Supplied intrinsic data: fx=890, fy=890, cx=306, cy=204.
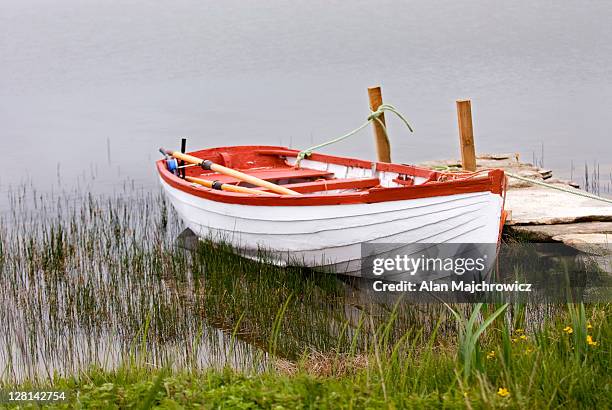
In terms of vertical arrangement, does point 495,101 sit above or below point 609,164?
above

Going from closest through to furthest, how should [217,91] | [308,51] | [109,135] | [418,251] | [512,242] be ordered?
[418,251] → [512,242] → [109,135] → [217,91] → [308,51]

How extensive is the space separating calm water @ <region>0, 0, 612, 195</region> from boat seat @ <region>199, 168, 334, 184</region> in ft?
12.3

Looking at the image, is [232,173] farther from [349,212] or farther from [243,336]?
[243,336]

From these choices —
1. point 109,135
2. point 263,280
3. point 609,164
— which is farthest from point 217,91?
point 263,280

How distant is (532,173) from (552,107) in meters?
8.03

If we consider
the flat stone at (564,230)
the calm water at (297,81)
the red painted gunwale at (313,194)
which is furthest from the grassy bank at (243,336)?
the calm water at (297,81)

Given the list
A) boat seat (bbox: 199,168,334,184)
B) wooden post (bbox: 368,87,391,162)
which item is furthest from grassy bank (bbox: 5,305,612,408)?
wooden post (bbox: 368,87,391,162)

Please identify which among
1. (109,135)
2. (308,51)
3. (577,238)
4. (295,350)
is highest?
(308,51)

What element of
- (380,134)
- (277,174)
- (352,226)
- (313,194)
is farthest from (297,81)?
(352,226)

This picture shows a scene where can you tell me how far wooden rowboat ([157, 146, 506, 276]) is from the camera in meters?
6.56

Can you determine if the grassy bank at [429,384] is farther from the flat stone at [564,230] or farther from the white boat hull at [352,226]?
the flat stone at [564,230]

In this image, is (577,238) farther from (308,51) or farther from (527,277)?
(308,51)

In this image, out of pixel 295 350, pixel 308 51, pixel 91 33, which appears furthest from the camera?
pixel 91 33

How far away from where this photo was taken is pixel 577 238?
22.5ft
